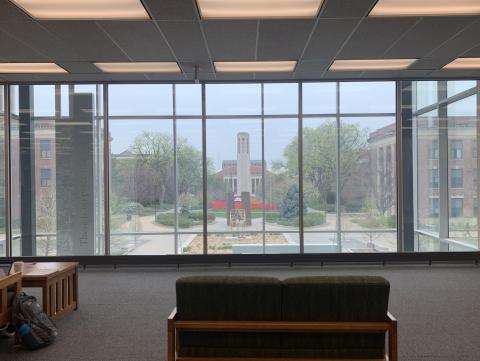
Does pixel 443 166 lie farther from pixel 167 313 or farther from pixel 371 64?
pixel 167 313

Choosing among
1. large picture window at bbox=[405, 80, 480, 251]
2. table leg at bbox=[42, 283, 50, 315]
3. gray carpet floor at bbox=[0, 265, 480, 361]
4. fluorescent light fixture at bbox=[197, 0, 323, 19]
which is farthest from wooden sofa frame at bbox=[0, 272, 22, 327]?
large picture window at bbox=[405, 80, 480, 251]

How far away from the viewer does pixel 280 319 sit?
278cm

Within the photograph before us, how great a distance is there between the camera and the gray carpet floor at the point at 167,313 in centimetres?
372

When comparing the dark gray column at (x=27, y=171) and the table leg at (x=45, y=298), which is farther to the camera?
the dark gray column at (x=27, y=171)

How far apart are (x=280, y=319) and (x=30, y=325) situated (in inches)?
96.7

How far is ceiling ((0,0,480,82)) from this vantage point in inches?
183

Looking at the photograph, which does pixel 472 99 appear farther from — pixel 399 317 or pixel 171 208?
pixel 171 208

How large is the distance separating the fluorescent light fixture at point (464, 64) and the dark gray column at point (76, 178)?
20.4 ft

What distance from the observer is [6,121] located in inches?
297

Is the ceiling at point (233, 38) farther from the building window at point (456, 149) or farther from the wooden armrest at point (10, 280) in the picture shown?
the wooden armrest at point (10, 280)

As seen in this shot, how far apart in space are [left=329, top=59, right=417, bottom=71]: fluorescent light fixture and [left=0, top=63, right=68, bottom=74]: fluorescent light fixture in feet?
14.5

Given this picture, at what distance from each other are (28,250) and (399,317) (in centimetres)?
640

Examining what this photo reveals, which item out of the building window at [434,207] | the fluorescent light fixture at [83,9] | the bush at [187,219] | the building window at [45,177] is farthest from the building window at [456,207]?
the building window at [45,177]

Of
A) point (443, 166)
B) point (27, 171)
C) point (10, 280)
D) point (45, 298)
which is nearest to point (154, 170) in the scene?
point (27, 171)
